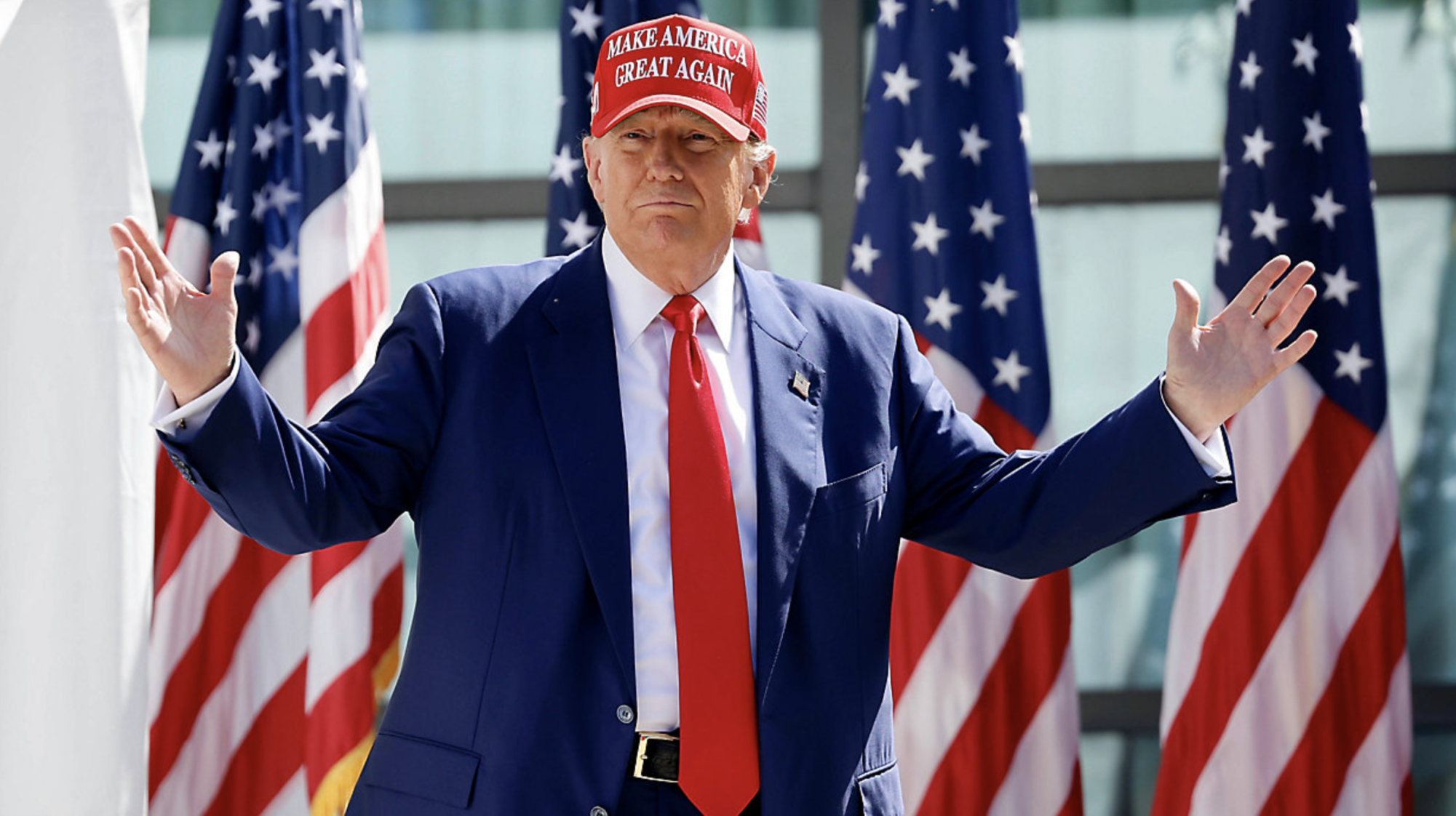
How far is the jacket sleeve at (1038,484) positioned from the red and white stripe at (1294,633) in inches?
54.4

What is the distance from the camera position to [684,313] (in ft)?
5.83

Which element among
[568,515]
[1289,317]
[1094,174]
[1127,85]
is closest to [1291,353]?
[1289,317]

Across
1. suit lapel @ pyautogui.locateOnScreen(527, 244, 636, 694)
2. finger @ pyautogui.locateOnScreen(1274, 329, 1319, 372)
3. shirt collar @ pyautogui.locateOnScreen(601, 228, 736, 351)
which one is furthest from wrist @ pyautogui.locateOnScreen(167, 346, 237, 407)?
finger @ pyautogui.locateOnScreen(1274, 329, 1319, 372)

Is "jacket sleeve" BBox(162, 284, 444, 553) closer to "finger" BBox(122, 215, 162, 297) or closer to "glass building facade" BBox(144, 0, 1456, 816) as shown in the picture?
"finger" BBox(122, 215, 162, 297)

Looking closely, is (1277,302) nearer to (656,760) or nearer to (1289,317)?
(1289,317)

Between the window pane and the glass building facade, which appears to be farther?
the window pane

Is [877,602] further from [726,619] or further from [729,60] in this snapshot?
[729,60]

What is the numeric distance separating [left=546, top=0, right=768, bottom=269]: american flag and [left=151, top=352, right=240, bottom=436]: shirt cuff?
1.76 meters

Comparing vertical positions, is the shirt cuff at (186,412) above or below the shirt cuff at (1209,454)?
above

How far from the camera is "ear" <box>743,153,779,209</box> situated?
1.94 metres

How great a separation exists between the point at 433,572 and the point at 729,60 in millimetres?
757

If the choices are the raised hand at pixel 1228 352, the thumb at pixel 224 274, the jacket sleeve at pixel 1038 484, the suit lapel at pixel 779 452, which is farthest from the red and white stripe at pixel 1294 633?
the thumb at pixel 224 274

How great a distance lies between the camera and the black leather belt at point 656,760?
1562 millimetres

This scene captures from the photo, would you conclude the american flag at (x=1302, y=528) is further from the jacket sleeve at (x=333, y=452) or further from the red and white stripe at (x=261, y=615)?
the jacket sleeve at (x=333, y=452)
